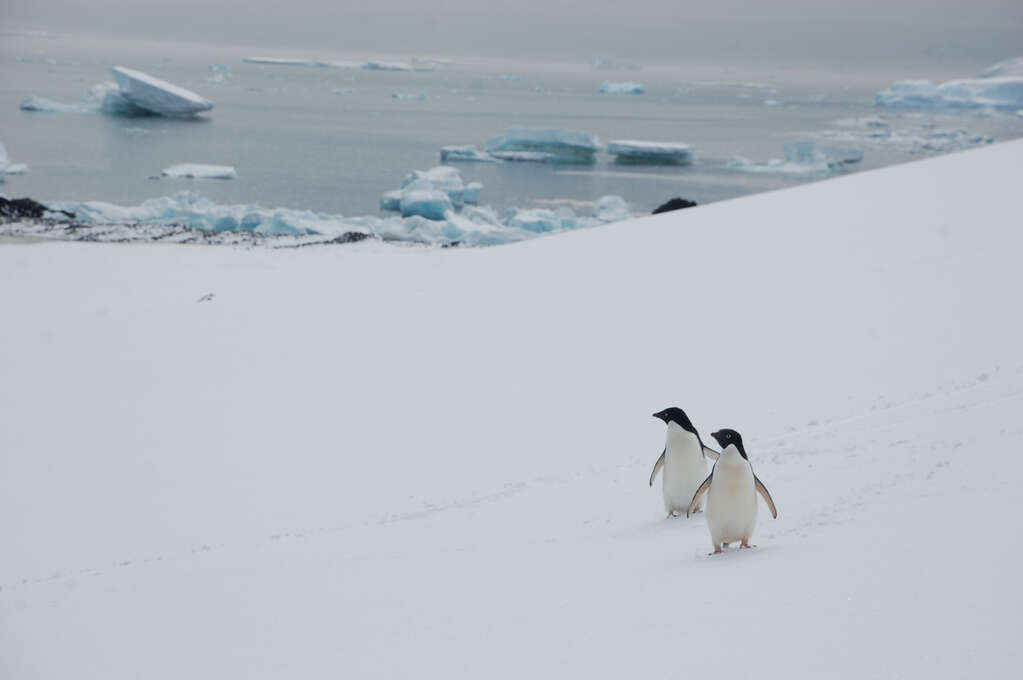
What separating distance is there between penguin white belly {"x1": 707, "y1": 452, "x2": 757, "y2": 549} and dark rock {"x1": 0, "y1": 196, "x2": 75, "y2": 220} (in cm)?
1992

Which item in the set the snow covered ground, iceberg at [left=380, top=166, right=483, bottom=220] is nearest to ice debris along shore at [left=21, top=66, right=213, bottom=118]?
iceberg at [left=380, top=166, right=483, bottom=220]

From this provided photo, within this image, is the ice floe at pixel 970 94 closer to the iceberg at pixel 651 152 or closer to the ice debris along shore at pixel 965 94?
the ice debris along shore at pixel 965 94

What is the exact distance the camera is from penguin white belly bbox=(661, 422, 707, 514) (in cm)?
409

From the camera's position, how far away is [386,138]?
47.4 meters

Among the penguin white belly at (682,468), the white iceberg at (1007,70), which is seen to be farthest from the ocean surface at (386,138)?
the penguin white belly at (682,468)

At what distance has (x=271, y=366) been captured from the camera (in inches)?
332

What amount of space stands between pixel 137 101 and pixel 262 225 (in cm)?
2911

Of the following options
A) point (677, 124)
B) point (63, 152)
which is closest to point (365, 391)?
point (63, 152)

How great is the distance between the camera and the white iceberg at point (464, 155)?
119 feet

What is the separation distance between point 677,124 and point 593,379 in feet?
189

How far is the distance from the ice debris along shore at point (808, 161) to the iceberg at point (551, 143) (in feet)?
18.1

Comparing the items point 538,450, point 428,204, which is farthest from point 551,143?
point 538,450

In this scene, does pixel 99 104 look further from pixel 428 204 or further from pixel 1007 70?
pixel 1007 70

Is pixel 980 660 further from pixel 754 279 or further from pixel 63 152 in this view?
pixel 63 152
